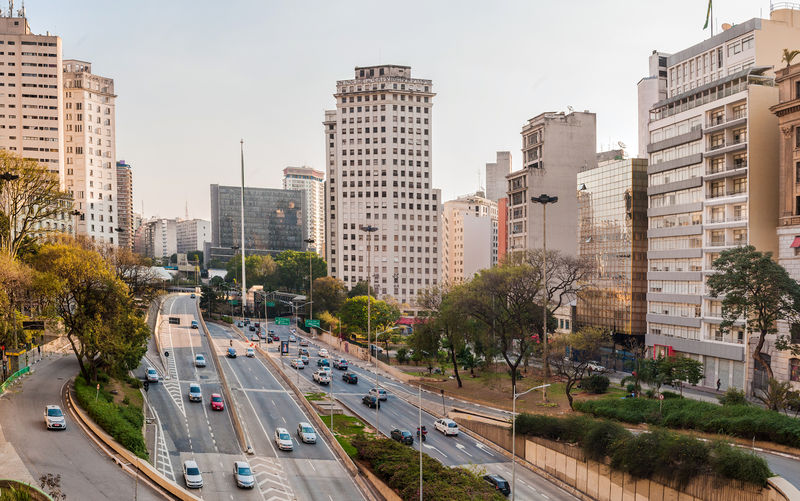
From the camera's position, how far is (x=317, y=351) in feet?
357

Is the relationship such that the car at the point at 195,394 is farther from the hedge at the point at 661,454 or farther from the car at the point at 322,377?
the hedge at the point at 661,454

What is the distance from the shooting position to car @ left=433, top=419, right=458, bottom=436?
59656 millimetres

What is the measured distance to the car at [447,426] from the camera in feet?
196

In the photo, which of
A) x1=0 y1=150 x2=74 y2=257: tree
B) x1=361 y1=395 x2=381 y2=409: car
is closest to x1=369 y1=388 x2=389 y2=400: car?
x1=361 y1=395 x2=381 y2=409: car

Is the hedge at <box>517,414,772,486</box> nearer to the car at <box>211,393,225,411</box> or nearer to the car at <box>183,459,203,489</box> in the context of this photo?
the car at <box>183,459,203,489</box>

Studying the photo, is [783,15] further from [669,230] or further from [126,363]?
[126,363]

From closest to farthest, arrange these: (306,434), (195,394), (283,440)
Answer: (283,440)
(306,434)
(195,394)

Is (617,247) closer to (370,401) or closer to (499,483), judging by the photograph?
(370,401)

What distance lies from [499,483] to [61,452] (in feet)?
93.8

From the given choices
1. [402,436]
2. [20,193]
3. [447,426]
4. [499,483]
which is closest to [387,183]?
[20,193]

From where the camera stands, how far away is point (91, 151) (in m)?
160

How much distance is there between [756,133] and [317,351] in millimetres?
71547

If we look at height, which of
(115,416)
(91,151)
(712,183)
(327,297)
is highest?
(91,151)

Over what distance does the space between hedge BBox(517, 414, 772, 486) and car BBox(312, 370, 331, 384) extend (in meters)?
37.9
